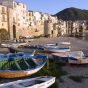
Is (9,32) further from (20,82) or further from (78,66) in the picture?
(20,82)

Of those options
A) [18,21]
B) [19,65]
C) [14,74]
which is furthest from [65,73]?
[18,21]

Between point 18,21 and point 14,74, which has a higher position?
point 18,21

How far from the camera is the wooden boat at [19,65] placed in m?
24.0

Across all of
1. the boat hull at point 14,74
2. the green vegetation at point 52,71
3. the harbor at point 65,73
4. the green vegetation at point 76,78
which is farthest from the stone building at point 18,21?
the green vegetation at point 76,78

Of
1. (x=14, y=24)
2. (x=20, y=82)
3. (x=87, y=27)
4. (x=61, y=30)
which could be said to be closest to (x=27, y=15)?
(x=14, y=24)

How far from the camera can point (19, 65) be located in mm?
26516

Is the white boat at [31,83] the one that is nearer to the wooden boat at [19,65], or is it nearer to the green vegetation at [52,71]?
the wooden boat at [19,65]

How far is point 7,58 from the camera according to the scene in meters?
26.5

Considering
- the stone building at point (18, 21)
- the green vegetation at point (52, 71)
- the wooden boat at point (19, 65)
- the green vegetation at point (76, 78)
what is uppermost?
the stone building at point (18, 21)

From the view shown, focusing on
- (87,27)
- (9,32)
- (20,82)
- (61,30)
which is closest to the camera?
(20,82)

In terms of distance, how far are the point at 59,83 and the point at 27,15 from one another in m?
57.3

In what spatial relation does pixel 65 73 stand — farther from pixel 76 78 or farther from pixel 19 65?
pixel 19 65

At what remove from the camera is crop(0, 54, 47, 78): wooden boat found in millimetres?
24016

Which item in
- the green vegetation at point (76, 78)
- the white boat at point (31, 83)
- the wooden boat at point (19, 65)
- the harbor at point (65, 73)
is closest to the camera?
the white boat at point (31, 83)
